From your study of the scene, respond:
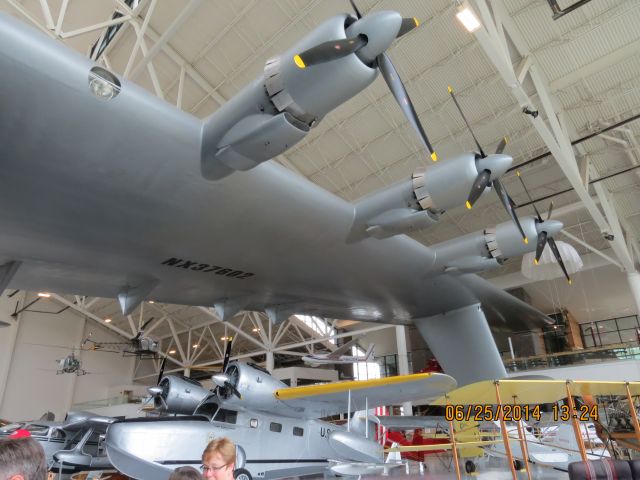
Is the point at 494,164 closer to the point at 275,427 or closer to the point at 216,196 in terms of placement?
the point at 216,196

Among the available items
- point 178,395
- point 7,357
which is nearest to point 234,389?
point 178,395

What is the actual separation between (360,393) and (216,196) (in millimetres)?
4946

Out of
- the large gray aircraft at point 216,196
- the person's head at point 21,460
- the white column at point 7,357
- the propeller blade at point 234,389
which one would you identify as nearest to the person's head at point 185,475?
A: the person's head at point 21,460

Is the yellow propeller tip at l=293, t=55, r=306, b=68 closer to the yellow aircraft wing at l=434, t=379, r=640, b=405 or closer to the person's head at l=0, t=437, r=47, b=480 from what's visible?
the person's head at l=0, t=437, r=47, b=480

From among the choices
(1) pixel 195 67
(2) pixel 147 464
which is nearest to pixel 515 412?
(2) pixel 147 464

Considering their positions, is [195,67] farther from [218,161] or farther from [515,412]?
[515,412]

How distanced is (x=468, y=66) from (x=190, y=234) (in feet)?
38.1

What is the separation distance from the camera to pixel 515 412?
23.3 feet

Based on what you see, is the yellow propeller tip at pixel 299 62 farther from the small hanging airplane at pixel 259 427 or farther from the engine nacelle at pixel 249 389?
the engine nacelle at pixel 249 389

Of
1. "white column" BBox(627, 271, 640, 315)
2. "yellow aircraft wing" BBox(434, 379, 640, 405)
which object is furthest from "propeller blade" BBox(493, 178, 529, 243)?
"white column" BBox(627, 271, 640, 315)

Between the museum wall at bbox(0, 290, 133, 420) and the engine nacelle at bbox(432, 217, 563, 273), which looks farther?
the museum wall at bbox(0, 290, 133, 420)

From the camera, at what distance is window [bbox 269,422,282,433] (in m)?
9.14

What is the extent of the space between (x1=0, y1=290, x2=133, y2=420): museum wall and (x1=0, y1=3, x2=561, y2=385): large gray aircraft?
3074cm

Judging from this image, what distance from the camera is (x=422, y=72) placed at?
13.7 metres
